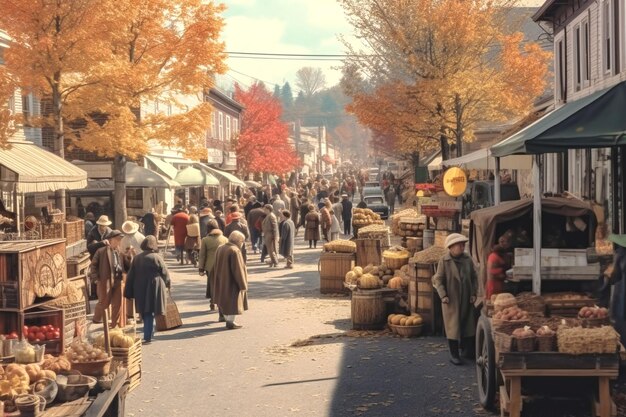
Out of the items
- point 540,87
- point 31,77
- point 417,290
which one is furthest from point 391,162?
point 417,290

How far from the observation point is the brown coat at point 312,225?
30.1m

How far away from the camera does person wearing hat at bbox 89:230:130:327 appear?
1462 centimetres

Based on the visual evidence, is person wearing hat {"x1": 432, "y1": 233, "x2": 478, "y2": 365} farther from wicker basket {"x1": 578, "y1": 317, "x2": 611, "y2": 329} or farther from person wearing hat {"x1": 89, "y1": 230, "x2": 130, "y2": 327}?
person wearing hat {"x1": 89, "y1": 230, "x2": 130, "y2": 327}

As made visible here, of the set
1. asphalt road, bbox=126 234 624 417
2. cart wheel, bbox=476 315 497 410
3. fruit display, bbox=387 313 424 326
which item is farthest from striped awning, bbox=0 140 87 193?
cart wheel, bbox=476 315 497 410

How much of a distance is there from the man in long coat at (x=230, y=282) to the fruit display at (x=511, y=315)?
7195 millimetres

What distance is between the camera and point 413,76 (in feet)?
108

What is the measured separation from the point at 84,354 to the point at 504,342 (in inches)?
167

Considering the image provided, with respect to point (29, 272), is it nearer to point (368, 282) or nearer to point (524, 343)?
point (524, 343)

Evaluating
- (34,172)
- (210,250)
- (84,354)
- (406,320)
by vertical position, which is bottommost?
(406,320)

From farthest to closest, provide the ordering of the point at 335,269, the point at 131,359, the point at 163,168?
the point at 163,168, the point at 335,269, the point at 131,359

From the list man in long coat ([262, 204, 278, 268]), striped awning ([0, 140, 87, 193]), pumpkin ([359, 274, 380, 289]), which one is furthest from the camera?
man in long coat ([262, 204, 278, 268])

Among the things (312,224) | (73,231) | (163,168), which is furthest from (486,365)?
(163,168)

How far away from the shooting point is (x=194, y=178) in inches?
1373

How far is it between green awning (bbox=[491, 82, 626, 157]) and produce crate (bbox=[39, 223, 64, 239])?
42.7ft
